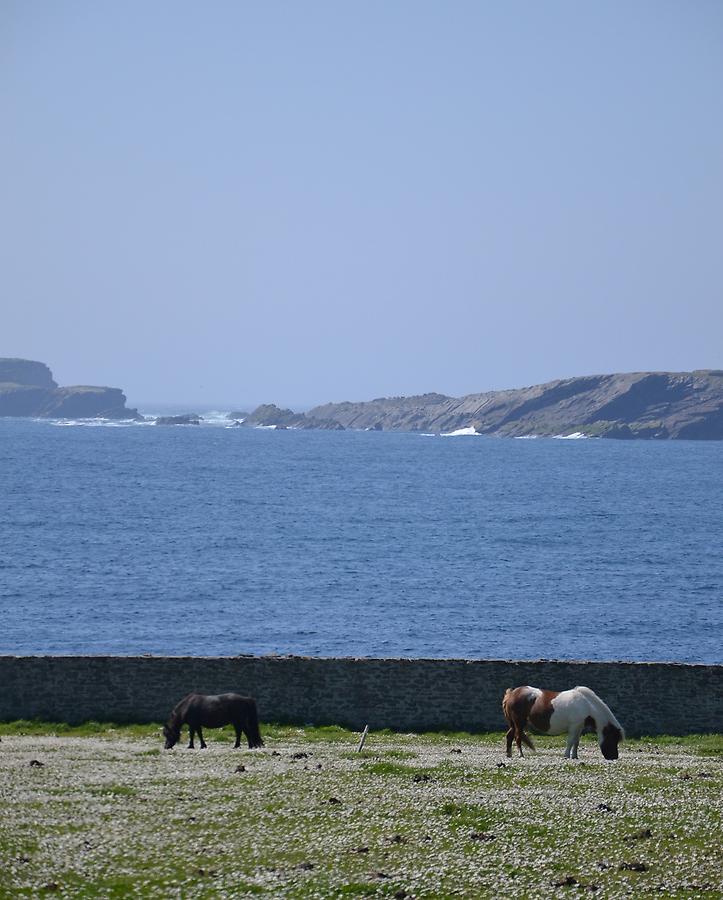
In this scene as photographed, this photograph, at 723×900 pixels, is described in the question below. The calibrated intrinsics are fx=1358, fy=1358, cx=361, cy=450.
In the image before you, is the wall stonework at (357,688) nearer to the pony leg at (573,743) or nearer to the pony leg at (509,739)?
the pony leg at (509,739)

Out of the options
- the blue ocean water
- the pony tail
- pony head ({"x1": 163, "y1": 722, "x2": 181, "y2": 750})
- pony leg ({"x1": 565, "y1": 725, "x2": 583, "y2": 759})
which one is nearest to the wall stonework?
the pony tail

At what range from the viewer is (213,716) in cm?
2995

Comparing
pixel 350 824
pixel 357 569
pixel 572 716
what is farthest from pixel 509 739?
pixel 357 569

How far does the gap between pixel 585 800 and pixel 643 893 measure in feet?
16.0

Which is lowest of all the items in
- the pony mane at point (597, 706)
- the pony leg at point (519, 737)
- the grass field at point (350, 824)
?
the pony leg at point (519, 737)

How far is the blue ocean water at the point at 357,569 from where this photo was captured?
211ft

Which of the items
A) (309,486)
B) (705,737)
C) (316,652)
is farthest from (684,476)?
(705,737)

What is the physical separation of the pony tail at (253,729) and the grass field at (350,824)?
4.22ft

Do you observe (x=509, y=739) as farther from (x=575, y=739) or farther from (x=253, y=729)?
A: (x=253, y=729)

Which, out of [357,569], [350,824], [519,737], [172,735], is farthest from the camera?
[357,569]

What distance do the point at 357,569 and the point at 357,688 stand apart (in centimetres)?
5826

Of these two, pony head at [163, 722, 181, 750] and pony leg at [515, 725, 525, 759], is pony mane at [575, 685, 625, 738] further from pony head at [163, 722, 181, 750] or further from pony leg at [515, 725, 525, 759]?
pony head at [163, 722, 181, 750]

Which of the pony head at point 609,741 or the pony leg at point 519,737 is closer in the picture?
the pony head at point 609,741

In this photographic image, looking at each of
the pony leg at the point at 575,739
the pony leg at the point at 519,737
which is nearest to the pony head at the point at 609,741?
the pony leg at the point at 575,739
